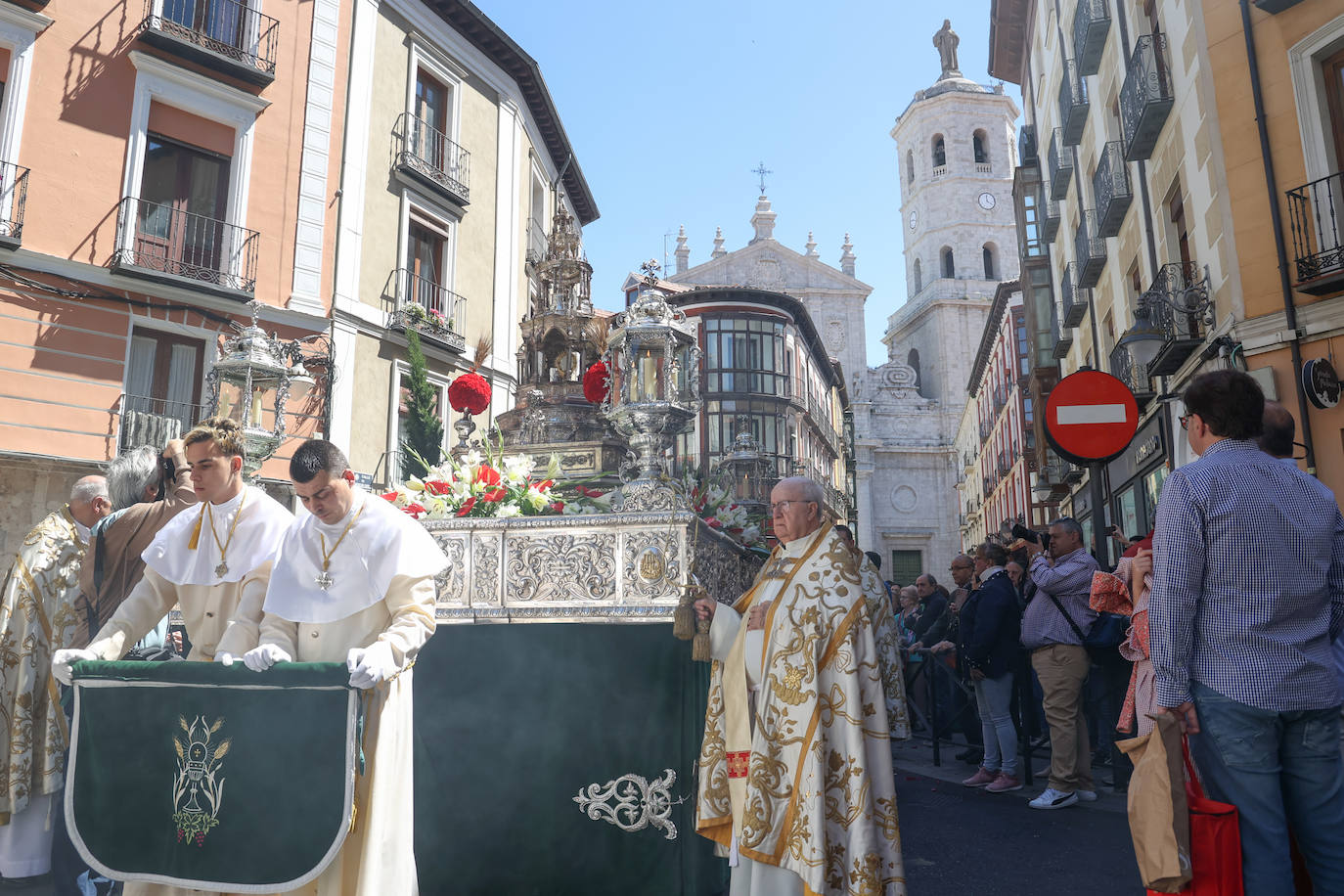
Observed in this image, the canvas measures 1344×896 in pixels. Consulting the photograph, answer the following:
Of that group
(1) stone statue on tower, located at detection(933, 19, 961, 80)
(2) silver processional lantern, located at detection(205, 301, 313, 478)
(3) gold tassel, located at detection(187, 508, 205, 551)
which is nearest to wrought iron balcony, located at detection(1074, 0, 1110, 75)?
(2) silver processional lantern, located at detection(205, 301, 313, 478)

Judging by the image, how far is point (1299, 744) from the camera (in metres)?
2.67

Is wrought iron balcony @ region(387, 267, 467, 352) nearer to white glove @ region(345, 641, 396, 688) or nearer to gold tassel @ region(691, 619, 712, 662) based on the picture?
gold tassel @ region(691, 619, 712, 662)

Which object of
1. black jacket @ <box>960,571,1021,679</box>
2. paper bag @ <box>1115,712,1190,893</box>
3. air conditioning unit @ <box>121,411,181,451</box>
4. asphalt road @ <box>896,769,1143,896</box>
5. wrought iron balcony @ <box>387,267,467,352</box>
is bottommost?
asphalt road @ <box>896,769,1143,896</box>

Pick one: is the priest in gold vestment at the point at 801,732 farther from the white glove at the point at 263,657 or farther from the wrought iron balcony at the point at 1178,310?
the wrought iron balcony at the point at 1178,310

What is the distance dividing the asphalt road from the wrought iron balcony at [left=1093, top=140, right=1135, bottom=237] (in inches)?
406

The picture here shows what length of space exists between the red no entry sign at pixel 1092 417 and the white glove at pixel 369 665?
404 cm

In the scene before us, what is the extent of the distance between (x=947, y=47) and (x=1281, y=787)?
2426 inches

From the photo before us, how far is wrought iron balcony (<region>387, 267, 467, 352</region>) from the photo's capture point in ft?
51.1

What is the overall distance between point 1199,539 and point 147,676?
361 cm

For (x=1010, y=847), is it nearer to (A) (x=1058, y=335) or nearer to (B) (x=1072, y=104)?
(B) (x=1072, y=104)

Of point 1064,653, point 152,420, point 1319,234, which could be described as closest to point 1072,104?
point 1319,234

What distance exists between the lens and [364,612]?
348 centimetres

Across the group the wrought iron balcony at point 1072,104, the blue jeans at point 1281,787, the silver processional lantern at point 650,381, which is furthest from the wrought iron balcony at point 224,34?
the blue jeans at point 1281,787

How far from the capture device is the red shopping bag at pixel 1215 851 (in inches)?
101
